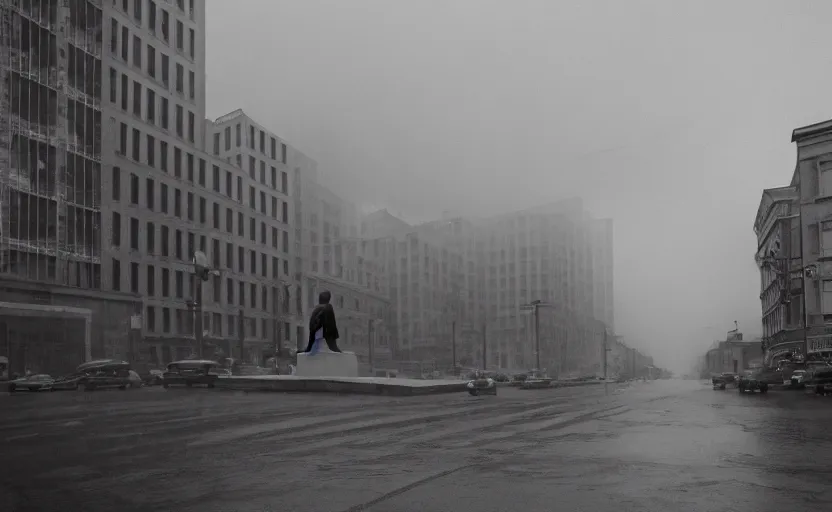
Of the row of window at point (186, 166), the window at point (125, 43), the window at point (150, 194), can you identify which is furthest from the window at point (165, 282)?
the window at point (125, 43)

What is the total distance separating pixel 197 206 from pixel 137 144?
8633mm

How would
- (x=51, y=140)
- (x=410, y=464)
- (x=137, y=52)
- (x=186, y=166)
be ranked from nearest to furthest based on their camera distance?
(x=410, y=464) < (x=51, y=140) < (x=137, y=52) < (x=186, y=166)

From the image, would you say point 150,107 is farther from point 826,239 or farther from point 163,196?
point 826,239

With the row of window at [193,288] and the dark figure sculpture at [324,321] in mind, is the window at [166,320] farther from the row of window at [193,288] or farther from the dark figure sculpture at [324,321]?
the dark figure sculpture at [324,321]

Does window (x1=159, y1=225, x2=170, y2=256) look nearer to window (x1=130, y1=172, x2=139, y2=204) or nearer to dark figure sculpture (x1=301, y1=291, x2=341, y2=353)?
window (x1=130, y1=172, x2=139, y2=204)

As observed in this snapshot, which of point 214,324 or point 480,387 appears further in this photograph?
point 214,324

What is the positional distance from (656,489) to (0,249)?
44589 millimetres

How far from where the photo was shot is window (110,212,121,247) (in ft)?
182

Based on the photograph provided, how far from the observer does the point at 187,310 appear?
208 ft

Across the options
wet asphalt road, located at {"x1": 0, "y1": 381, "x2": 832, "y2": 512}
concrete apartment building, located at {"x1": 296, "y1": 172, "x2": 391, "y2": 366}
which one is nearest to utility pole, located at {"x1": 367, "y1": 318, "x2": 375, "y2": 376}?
concrete apartment building, located at {"x1": 296, "y1": 172, "x2": 391, "y2": 366}

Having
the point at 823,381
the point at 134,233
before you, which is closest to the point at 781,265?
the point at 823,381

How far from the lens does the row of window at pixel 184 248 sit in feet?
190

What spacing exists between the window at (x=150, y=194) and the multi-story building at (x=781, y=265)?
46375 mm

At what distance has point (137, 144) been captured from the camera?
59531mm
